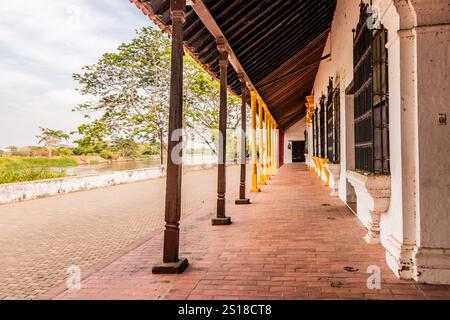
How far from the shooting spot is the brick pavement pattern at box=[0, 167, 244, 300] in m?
3.88

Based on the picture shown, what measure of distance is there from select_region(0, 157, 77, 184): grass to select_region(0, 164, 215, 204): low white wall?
0.99 meters

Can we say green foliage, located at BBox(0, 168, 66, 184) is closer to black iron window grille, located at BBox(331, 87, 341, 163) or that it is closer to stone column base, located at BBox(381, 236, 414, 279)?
black iron window grille, located at BBox(331, 87, 341, 163)

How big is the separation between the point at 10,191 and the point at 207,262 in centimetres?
881

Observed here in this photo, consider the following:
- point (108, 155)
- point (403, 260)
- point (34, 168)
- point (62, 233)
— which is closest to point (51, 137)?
point (108, 155)

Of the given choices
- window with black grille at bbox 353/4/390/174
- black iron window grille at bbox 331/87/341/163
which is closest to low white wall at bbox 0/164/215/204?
black iron window grille at bbox 331/87/341/163

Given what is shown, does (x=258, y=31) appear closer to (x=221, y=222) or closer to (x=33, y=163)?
(x=221, y=222)

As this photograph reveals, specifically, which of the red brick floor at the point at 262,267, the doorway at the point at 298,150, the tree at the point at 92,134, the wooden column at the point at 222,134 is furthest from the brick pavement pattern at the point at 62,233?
the doorway at the point at 298,150

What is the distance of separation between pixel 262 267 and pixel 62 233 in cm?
419

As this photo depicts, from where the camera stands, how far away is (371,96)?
407 centimetres

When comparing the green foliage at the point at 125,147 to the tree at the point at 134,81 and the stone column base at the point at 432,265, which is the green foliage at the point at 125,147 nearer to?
the tree at the point at 134,81

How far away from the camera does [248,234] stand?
5.14 meters

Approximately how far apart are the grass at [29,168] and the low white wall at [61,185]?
99 centimetres
